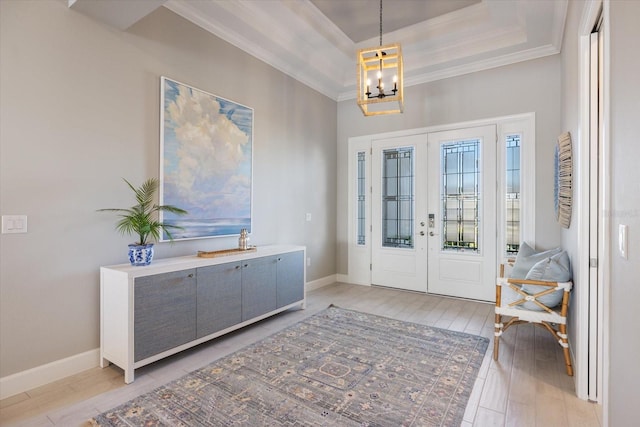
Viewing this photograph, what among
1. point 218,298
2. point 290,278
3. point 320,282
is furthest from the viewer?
point 320,282

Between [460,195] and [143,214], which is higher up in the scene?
[460,195]

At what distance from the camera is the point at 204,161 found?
3.31 metres

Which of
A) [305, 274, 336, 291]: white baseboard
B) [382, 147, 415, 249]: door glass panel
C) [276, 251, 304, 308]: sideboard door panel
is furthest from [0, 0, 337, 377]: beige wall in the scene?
[382, 147, 415, 249]: door glass panel

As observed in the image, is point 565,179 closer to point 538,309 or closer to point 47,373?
point 538,309

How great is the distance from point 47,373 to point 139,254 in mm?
1025

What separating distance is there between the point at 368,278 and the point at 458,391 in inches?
122

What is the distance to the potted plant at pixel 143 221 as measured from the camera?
2.49 meters

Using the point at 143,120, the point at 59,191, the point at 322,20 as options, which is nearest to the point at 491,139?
the point at 322,20

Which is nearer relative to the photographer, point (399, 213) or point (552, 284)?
point (552, 284)

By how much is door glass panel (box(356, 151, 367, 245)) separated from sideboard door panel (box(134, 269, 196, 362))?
3.22 metres

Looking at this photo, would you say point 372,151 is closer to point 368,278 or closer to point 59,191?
→ point 368,278

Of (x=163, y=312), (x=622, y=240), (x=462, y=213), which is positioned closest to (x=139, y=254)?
(x=163, y=312)

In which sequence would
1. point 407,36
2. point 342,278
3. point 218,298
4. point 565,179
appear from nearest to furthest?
point 565,179 < point 218,298 < point 407,36 < point 342,278

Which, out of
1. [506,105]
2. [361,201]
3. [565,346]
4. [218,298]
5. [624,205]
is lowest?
[565,346]
